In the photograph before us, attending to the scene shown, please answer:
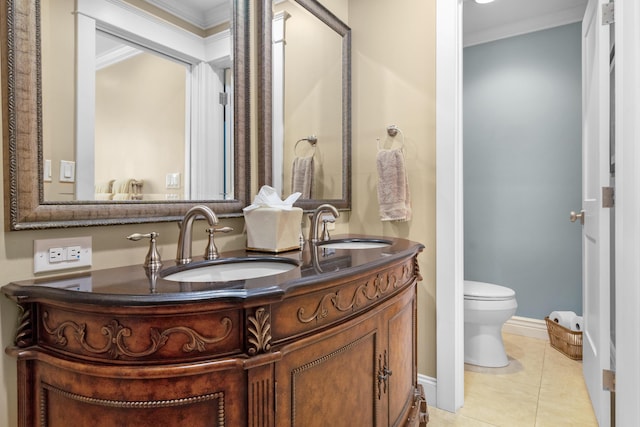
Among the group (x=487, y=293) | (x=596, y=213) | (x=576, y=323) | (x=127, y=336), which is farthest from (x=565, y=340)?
(x=127, y=336)

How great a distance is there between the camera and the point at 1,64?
0.89m

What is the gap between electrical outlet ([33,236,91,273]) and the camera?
945 millimetres

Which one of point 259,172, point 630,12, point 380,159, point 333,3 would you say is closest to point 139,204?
point 259,172

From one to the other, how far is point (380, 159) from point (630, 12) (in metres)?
1.15

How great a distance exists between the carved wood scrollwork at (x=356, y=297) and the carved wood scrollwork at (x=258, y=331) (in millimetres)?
126

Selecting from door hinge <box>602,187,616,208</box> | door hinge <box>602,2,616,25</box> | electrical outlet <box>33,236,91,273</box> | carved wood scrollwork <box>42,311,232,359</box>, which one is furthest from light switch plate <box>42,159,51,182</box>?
door hinge <box>602,2,616,25</box>

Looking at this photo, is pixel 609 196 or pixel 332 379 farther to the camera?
pixel 609 196

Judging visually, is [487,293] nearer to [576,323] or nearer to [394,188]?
[576,323]

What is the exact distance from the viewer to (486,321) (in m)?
2.35

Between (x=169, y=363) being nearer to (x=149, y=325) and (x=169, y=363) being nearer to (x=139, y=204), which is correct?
(x=149, y=325)

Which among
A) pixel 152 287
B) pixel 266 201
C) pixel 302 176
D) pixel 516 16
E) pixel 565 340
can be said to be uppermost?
pixel 516 16

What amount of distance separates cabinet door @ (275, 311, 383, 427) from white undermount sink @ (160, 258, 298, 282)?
276 mm

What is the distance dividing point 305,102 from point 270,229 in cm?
86

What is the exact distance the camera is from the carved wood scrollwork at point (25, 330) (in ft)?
2.73
